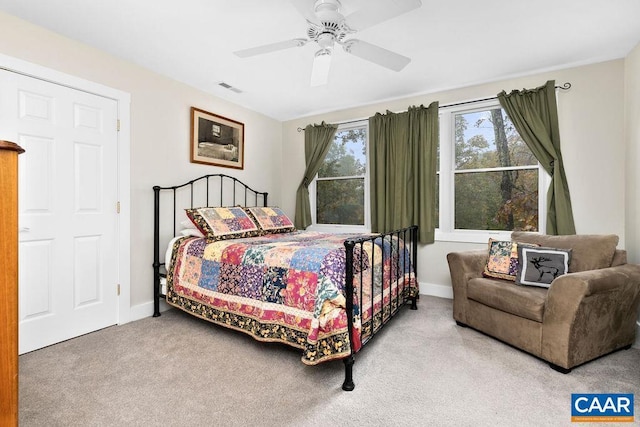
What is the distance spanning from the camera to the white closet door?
229cm

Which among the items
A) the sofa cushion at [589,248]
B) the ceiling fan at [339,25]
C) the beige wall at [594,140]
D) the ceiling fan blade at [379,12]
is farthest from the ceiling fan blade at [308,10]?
the sofa cushion at [589,248]

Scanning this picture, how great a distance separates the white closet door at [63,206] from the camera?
2.29 meters

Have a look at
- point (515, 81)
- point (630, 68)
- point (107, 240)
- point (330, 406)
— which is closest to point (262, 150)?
point (107, 240)

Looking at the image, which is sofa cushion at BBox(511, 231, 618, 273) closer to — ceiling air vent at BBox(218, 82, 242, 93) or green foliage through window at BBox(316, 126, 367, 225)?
green foliage through window at BBox(316, 126, 367, 225)

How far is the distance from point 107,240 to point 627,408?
3.82 metres

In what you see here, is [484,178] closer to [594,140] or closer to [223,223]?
[594,140]

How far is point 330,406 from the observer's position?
1661mm

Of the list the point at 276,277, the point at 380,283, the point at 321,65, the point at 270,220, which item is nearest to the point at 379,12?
the point at 321,65

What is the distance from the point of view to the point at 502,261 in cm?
265

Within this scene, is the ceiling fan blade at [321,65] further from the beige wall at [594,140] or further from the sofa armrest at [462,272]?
the beige wall at [594,140]

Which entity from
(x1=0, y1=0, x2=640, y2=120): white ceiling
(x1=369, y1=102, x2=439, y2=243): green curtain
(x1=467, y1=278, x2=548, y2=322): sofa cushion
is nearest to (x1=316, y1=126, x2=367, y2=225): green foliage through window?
(x1=369, y1=102, x2=439, y2=243): green curtain

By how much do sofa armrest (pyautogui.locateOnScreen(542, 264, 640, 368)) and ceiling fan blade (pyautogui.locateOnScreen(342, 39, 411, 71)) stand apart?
6.06 feet

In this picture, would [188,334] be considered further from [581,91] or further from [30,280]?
[581,91]

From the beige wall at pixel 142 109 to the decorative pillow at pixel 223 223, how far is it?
20.4 inches
